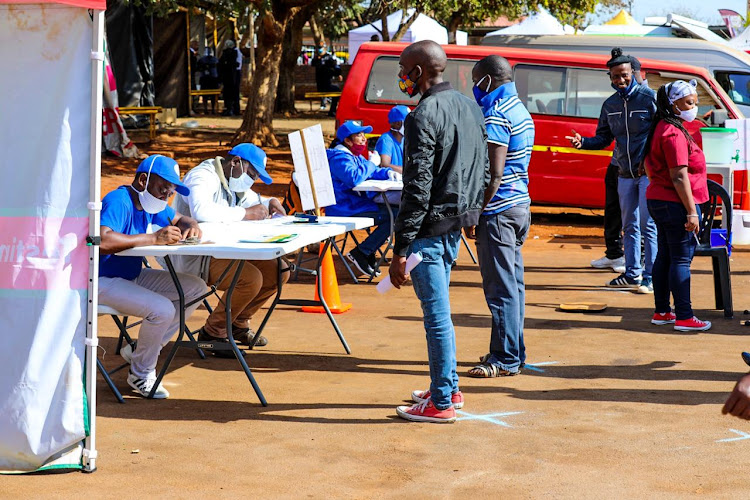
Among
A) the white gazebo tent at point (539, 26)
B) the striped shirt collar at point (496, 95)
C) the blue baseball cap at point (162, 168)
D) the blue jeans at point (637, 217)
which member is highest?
the white gazebo tent at point (539, 26)

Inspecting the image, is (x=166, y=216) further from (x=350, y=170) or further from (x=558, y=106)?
(x=558, y=106)

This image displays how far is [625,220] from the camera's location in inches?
341

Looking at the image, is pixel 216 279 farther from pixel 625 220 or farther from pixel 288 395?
pixel 625 220

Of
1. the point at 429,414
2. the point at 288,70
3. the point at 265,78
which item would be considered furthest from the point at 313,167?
the point at 288,70

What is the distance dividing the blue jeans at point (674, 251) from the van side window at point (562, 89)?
18.2 feet

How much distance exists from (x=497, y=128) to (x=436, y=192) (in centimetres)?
93

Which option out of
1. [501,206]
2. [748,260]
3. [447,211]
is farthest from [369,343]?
[748,260]

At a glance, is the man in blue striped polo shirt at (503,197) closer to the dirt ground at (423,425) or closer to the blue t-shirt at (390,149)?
the dirt ground at (423,425)

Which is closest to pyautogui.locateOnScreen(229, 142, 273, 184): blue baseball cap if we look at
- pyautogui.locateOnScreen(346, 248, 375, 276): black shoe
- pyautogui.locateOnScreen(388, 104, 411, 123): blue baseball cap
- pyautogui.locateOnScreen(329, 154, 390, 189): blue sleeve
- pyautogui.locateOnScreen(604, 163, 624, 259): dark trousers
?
pyautogui.locateOnScreen(329, 154, 390, 189): blue sleeve

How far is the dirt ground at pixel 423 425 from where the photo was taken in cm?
433

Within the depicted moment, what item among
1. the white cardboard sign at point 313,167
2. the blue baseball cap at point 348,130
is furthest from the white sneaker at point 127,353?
the blue baseball cap at point 348,130

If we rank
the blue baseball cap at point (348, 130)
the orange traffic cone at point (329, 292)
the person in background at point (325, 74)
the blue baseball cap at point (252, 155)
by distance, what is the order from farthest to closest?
the person in background at point (325, 74) → the blue baseball cap at point (348, 130) → the orange traffic cone at point (329, 292) → the blue baseball cap at point (252, 155)

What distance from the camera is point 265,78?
18.6 metres

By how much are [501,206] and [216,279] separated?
1.85 metres
